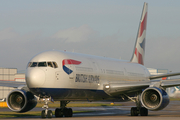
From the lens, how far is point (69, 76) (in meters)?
19.6

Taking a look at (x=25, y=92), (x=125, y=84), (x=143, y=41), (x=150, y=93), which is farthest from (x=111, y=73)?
(x=143, y=41)

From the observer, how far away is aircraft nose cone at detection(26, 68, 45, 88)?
1806cm

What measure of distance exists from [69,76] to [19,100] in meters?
4.59

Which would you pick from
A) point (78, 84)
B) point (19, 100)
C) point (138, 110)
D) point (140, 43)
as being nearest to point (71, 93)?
point (78, 84)

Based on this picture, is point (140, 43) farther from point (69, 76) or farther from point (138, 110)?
point (69, 76)

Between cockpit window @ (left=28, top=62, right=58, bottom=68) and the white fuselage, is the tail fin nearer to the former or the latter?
the white fuselage

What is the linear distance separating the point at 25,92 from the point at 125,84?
23.7ft

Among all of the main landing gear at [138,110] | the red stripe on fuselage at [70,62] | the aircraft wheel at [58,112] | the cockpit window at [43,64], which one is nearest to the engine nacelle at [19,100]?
the aircraft wheel at [58,112]

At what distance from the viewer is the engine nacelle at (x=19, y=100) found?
2161 centimetres

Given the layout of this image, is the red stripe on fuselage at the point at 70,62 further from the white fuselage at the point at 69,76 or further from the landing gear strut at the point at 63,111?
the landing gear strut at the point at 63,111

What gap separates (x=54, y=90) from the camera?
18844 mm

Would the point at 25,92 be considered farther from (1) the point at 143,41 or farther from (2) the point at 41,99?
(1) the point at 143,41

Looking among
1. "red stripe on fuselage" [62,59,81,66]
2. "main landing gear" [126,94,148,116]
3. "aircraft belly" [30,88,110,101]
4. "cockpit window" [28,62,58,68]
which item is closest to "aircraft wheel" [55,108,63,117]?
"aircraft belly" [30,88,110,101]

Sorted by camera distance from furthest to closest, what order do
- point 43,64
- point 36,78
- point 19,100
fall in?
point 19,100 < point 43,64 < point 36,78
